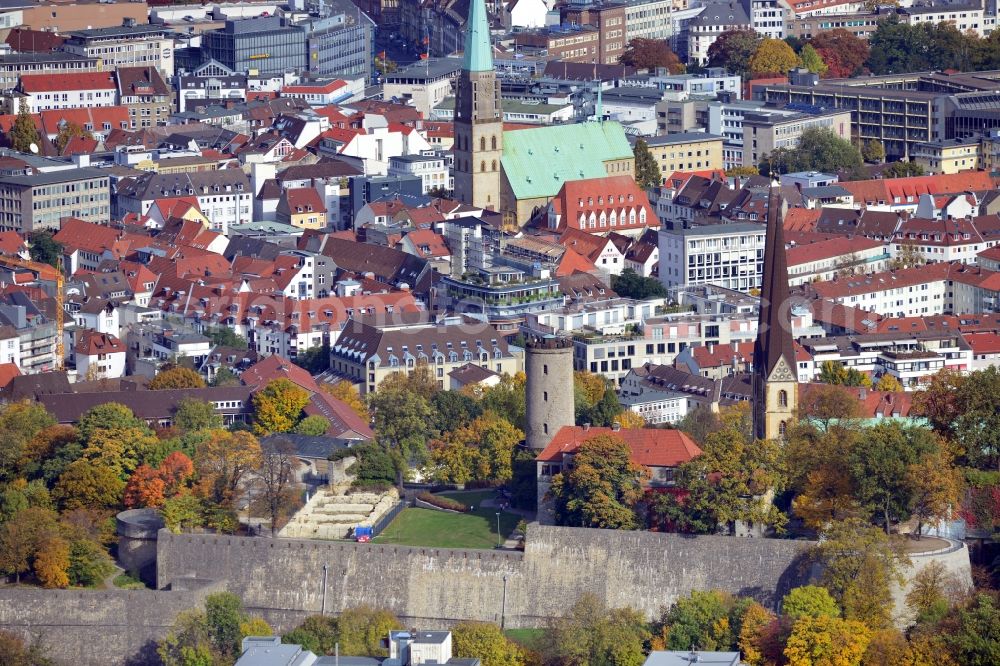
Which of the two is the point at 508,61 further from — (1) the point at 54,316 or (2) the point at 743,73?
(1) the point at 54,316

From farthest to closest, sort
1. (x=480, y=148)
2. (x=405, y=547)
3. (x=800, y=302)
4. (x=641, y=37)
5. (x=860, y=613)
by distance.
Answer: (x=641, y=37) → (x=480, y=148) → (x=800, y=302) → (x=405, y=547) → (x=860, y=613)

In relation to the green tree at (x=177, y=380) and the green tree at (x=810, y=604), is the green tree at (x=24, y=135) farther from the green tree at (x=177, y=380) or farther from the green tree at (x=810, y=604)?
the green tree at (x=810, y=604)

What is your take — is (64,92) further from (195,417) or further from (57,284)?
(195,417)

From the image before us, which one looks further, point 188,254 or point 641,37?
point 641,37

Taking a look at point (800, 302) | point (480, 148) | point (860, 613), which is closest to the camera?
point (860, 613)

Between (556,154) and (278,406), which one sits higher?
(556,154)

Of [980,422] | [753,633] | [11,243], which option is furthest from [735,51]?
[753,633]

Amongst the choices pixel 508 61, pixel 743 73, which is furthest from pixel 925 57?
pixel 508 61
